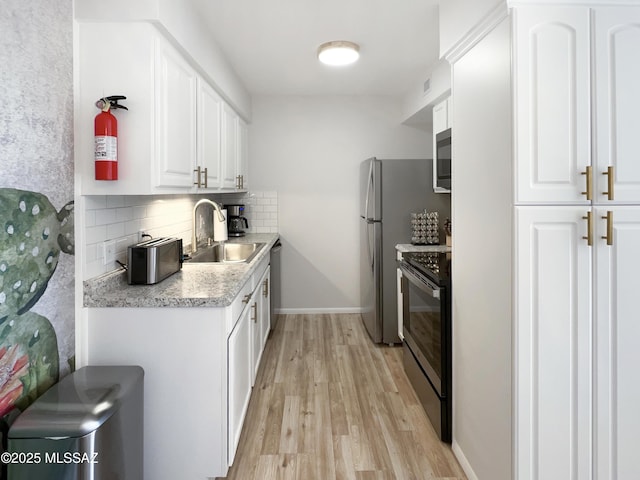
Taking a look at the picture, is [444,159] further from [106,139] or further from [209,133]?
[106,139]

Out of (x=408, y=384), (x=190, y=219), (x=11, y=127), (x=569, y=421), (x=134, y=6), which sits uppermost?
(x=134, y=6)

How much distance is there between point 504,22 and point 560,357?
1.29 m

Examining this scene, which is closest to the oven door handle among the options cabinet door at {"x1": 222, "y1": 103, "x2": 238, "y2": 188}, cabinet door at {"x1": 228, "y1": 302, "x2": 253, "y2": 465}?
cabinet door at {"x1": 228, "y1": 302, "x2": 253, "y2": 465}

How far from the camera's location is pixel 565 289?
5.01 feet

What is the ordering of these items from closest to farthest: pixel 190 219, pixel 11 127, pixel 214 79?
pixel 11 127, pixel 214 79, pixel 190 219

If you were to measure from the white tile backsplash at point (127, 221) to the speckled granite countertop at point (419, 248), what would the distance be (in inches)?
71.5

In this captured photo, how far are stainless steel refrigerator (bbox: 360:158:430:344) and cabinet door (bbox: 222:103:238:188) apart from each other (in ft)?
4.20

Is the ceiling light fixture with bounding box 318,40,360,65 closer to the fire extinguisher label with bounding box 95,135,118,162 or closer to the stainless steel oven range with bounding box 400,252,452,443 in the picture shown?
the stainless steel oven range with bounding box 400,252,452,443

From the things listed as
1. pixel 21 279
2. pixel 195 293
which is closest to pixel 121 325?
pixel 195 293

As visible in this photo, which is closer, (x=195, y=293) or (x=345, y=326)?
(x=195, y=293)

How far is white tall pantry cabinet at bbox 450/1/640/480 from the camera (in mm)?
1499

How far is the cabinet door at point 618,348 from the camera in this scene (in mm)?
1524

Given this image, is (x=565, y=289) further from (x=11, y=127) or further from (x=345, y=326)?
(x=345, y=326)

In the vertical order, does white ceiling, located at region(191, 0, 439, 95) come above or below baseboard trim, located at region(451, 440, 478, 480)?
above
